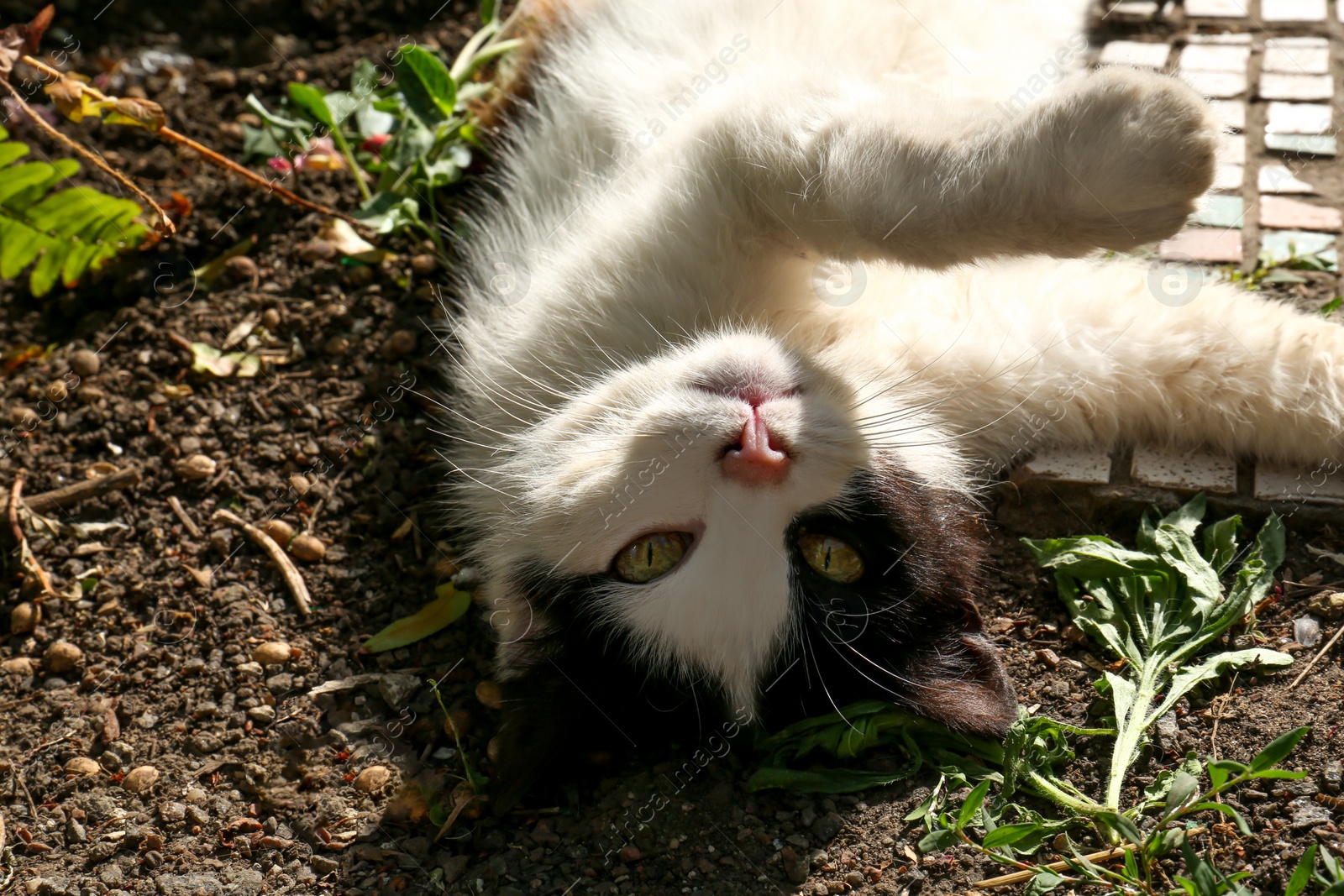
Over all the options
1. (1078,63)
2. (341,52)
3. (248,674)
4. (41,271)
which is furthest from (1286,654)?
(341,52)

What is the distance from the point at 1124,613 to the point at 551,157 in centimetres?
195

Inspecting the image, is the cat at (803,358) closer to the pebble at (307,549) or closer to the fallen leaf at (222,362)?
the pebble at (307,549)

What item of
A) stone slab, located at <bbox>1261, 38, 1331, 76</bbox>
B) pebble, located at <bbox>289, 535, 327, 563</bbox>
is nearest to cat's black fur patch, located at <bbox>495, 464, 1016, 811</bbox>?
pebble, located at <bbox>289, 535, 327, 563</bbox>

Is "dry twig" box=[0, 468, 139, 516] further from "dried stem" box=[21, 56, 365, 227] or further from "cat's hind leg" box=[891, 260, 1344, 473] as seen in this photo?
"cat's hind leg" box=[891, 260, 1344, 473]

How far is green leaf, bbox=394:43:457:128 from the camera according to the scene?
2.95 meters

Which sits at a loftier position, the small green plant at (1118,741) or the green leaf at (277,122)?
the green leaf at (277,122)

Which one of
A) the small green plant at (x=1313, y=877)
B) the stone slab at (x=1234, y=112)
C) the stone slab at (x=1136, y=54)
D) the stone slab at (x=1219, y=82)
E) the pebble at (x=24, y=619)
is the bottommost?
the pebble at (x=24, y=619)

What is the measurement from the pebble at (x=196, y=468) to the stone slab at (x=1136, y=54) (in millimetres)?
3090

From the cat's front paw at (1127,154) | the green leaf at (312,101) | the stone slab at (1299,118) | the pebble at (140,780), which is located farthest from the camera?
the stone slab at (1299,118)

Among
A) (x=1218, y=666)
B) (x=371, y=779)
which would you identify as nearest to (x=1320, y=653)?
(x=1218, y=666)

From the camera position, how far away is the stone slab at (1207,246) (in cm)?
287

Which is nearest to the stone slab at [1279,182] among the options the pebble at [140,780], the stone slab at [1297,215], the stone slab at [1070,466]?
the stone slab at [1297,215]

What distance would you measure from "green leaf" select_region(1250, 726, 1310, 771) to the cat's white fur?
80 centimetres

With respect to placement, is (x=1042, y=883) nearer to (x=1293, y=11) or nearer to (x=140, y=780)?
(x=140, y=780)
